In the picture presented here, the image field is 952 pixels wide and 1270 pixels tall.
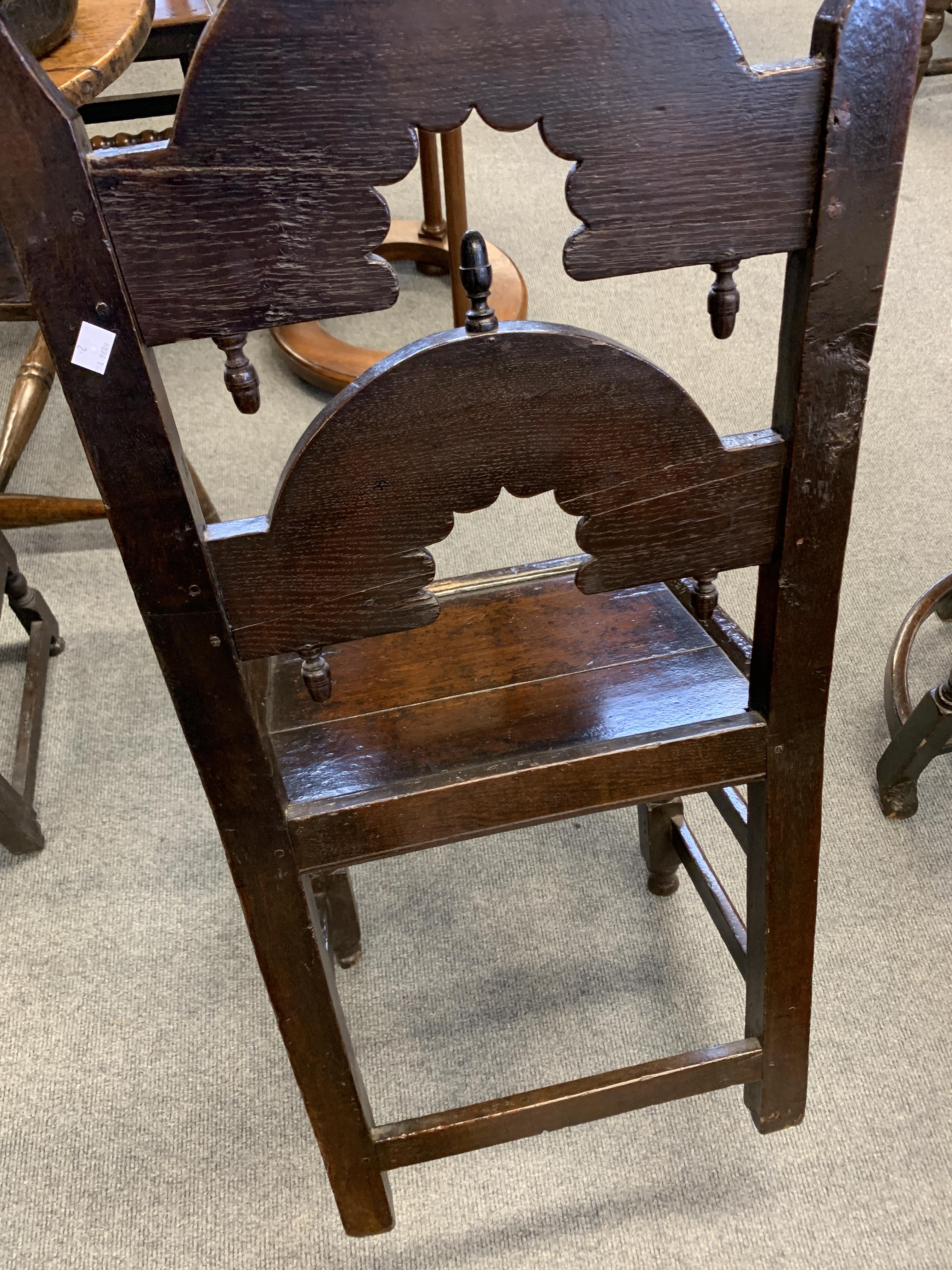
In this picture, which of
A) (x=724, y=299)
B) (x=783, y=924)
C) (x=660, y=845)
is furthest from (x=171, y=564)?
(x=660, y=845)

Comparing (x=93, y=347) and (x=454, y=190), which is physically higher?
(x=93, y=347)

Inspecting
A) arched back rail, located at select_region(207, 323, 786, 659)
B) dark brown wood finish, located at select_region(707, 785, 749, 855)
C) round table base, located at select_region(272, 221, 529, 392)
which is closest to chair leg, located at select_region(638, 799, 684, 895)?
dark brown wood finish, located at select_region(707, 785, 749, 855)

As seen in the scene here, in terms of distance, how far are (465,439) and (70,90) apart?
1003mm

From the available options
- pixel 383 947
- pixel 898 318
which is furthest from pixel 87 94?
pixel 898 318

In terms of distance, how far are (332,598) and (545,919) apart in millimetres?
865

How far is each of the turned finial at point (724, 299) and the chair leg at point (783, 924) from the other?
0.38 m

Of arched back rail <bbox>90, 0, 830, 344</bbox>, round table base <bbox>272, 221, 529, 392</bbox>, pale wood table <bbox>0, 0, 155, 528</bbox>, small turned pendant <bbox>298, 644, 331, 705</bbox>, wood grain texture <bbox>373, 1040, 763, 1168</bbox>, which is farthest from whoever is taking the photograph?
round table base <bbox>272, 221, 529, 392</bbox>

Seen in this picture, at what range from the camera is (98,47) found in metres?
1.45

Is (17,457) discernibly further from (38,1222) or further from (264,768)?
(264,768)

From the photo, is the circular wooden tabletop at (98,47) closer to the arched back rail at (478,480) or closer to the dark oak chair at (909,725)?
the arched back rail at (478,480)

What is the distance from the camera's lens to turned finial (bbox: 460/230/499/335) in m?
0.57

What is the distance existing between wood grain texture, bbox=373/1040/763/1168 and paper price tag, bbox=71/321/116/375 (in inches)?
29.5

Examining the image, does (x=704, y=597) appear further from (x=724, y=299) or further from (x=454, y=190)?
(x=454, y=190)

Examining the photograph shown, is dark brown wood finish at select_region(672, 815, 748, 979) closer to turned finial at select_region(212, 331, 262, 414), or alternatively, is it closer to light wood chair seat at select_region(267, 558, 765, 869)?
light wood chair seat at select_region(267, 558, 765, 869)
